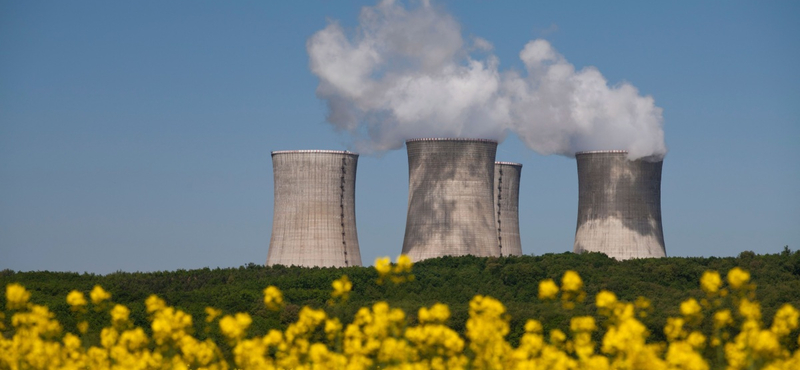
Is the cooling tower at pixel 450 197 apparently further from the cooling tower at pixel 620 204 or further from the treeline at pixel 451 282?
the cooling tower at pixel 620 204

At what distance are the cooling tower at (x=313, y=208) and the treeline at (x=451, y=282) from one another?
591 millimetres

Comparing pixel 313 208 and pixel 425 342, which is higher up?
pixel 313 208

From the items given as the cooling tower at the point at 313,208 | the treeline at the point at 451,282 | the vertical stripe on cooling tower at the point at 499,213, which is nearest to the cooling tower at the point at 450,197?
the treeline at the point at 451,282

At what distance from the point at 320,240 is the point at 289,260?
56.0 inches

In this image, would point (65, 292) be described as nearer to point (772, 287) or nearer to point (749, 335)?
point (772, 287)

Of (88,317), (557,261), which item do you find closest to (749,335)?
(88,317)

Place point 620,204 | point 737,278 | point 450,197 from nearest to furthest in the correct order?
point 737,278
point 450,197
point 620,204

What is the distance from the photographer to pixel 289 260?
36062 millimetres

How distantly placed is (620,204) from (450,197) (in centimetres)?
527

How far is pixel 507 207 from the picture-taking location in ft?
138

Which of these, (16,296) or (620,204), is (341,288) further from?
(620,204)

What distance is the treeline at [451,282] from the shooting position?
111 feet

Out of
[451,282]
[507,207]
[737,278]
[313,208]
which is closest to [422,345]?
[737,278]

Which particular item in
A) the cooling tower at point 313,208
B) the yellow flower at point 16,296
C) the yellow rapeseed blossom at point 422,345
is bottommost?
the yellow rapeseed blossom at point 422,345
